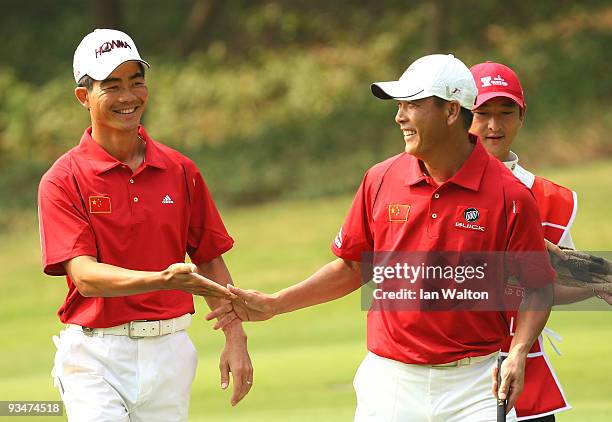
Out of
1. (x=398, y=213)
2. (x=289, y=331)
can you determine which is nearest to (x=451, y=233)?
(x=398, y=213)

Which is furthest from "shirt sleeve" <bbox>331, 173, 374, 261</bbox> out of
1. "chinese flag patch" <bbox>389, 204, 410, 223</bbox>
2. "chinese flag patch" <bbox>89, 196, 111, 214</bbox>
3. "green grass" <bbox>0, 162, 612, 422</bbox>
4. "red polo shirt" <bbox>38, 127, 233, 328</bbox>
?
"green grass" <bbox>0, 162, 612, 422</bbox>

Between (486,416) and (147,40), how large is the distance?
30.2 m

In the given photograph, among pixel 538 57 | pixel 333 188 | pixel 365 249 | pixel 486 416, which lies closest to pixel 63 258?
pixel 365 249

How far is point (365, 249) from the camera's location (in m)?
5.94

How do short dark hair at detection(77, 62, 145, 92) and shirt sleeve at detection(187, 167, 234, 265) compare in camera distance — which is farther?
shirt sleeve at detection(187, 167, 234, 265)

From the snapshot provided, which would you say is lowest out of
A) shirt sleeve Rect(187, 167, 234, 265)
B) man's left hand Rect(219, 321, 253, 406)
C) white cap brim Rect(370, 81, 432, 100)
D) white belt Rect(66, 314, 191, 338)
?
man's left hand Rect(219, 321, 253, 406)

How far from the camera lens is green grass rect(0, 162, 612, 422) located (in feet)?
35.6

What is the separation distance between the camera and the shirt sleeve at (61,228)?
5.88 meters

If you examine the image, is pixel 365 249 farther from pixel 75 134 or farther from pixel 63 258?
pixel 75 134

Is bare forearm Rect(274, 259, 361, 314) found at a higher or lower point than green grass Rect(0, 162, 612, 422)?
lower

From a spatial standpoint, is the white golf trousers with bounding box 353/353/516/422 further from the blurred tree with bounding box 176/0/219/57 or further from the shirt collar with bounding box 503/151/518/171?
the blurred tree with bounding box 176/0/219/57

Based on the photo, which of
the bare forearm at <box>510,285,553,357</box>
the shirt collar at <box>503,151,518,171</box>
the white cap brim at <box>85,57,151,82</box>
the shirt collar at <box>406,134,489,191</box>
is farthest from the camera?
the shirt collar at <box>503,151,518,171</box>

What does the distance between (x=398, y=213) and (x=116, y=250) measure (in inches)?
50.4

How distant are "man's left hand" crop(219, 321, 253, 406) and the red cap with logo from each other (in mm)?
1595
